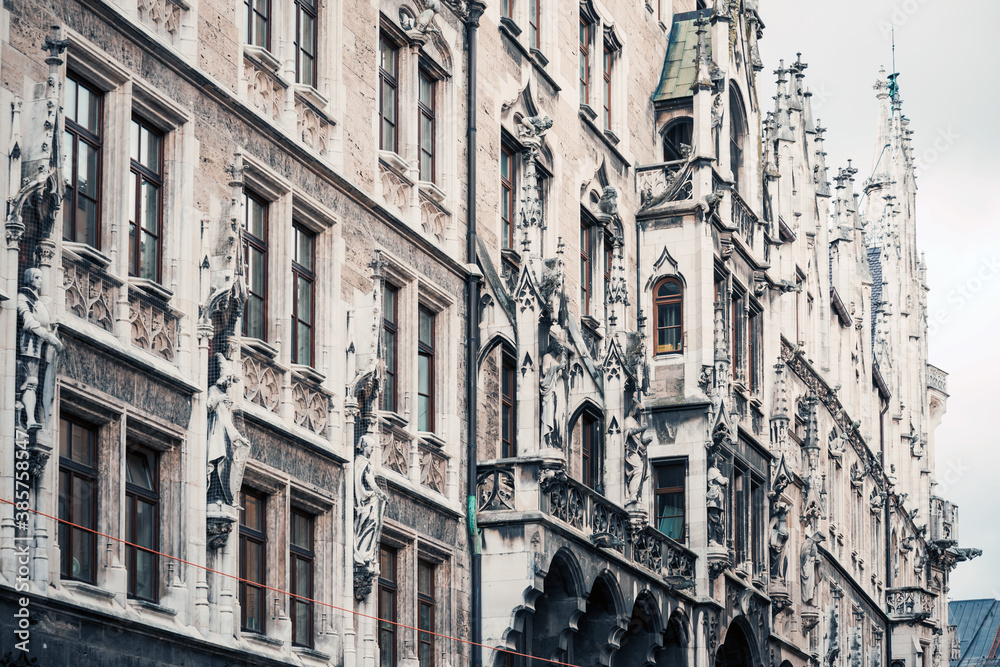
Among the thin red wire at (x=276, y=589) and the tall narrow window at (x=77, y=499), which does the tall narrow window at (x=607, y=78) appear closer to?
the thin red wire at (x=276, y=589)

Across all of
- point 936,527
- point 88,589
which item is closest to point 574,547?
point 88,589

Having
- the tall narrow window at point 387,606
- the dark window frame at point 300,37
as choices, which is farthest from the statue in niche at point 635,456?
the dark window frame at point 300,37

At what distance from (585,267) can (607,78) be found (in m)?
3.98

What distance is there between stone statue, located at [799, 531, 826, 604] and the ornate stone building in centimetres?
7

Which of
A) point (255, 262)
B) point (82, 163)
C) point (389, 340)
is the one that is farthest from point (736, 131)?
point (82, 163)

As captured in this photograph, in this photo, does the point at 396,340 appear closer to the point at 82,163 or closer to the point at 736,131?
the point at 82,163

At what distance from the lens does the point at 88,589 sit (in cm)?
1798

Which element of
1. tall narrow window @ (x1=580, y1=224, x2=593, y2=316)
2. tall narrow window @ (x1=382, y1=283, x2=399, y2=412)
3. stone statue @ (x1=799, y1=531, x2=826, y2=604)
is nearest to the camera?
tall narrow window @ (x1=382, y1=283, x2=399, y2=412)

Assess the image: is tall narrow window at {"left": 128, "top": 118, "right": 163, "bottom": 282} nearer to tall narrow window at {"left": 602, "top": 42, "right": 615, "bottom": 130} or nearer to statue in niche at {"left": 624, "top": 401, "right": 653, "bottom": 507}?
statue in niche at {"left": 624, "top": 401, "right": 653, "bottom": 507}

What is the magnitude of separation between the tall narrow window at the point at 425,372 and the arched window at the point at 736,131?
546 inches

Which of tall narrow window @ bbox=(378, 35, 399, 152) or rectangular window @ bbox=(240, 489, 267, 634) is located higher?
tall narrow window @ bbox=(378, 35, 399, 152)

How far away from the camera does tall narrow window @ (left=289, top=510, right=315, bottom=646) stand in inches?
891

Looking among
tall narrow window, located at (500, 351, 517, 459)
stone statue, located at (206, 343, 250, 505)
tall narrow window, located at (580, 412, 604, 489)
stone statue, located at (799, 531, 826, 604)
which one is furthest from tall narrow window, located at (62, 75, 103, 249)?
stone statue, located at (799, 531, 826, 604)

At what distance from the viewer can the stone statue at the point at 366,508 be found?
77.3ft
